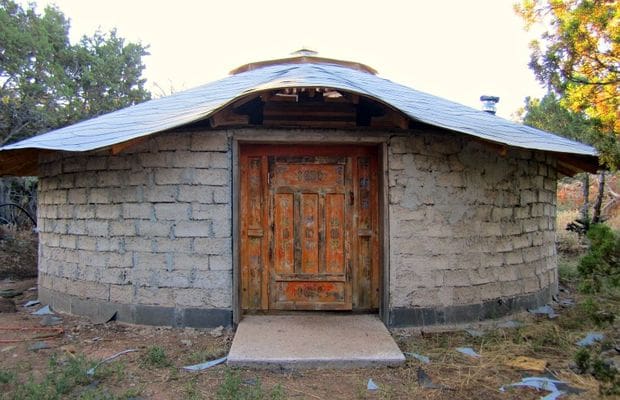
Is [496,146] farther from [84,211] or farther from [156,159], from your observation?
[84,211]

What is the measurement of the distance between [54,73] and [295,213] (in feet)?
43.3

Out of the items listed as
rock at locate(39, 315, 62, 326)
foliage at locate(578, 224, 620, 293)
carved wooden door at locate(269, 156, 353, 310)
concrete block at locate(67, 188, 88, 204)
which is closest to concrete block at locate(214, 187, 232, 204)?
carved wooden door at locate(269, 156, 353, 310)

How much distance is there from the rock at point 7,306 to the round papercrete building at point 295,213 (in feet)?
2.53

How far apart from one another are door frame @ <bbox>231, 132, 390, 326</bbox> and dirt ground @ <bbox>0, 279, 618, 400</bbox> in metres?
0.34

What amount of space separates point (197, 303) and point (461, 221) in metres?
2.96

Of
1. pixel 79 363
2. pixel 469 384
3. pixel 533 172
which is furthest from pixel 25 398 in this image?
pixel 533 172

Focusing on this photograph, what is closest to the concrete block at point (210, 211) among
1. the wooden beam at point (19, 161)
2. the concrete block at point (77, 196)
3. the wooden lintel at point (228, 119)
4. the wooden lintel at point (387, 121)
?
the wooden lintel at point (228, 119)

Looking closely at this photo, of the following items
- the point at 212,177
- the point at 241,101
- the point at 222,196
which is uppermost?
the point at 241,101

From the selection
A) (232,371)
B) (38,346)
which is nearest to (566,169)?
(232,371)

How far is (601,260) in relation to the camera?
133 inches

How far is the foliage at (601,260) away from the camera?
335 centimetres

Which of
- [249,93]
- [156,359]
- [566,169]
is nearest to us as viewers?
[156,359]

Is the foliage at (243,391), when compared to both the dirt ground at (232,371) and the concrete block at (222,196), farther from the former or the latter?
the concrete block at (222,196)

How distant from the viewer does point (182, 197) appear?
4.96m
